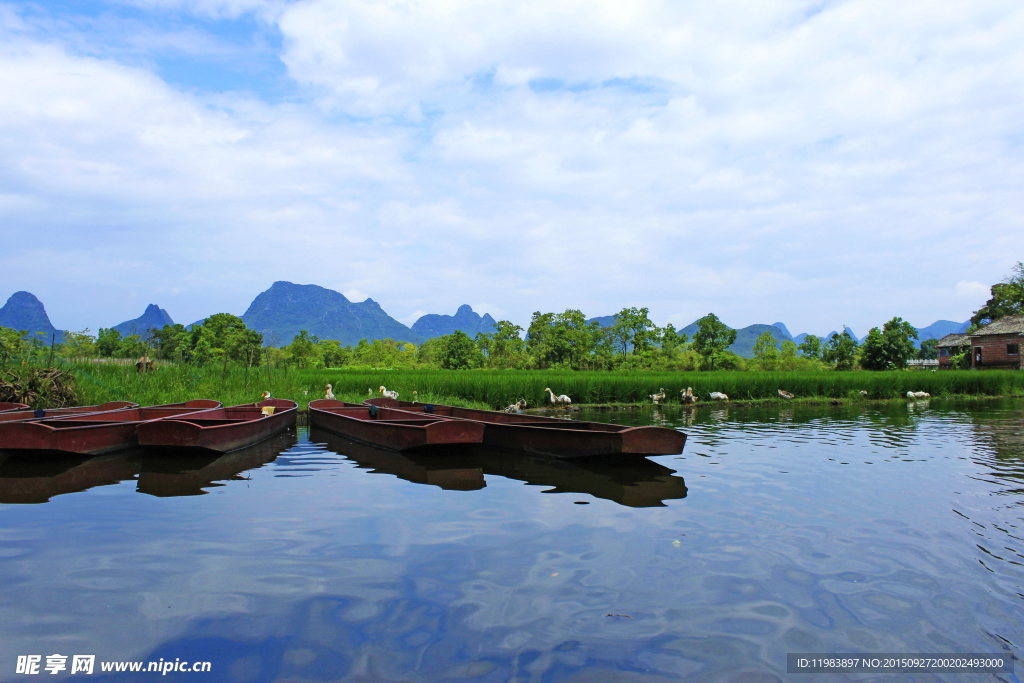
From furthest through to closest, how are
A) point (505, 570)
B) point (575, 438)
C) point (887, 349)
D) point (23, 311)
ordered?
point (23, 311) → point (887, 349) → point (575, 438) → point (505, 570)

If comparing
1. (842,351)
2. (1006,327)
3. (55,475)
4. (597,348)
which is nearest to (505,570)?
(55,475)

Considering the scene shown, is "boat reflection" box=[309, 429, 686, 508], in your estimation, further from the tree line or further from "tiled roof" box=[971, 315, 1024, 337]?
"tiled roof" box=[971, 315, 1024, 337]

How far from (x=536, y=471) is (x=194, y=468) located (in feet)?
18.5

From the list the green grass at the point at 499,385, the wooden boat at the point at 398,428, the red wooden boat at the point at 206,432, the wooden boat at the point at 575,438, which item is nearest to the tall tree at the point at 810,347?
the green grass at the point at 499,385

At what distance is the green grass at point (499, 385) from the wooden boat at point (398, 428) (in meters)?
4.56

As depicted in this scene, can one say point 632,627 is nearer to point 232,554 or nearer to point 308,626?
point 308,626

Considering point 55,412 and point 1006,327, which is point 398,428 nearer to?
point 55,412

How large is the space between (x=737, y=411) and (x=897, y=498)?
13.9 meters

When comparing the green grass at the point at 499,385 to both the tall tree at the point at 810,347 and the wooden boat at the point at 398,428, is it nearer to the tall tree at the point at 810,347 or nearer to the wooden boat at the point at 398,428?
the wooden boat at the point at 398,428

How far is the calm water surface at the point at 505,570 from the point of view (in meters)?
3.24

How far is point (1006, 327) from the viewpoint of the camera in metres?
44.4

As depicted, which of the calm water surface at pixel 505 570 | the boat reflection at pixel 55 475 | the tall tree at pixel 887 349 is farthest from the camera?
the tall tree at pixel 887 349

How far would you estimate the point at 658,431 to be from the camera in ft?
26.4

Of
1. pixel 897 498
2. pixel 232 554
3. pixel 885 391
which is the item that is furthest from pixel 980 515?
pixel 885 391
